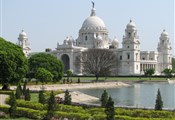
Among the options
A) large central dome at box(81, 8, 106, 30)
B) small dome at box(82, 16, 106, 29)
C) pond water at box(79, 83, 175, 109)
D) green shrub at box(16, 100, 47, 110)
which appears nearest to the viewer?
green shrub at box(16, 100, 47, 110)

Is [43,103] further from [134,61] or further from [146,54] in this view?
[146,54]

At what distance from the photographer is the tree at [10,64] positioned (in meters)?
31.2

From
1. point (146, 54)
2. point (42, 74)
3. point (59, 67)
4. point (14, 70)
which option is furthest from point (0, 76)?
point (146, 54)

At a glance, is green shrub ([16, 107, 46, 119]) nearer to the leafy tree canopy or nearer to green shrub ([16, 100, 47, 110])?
green shrub ([16, 100, 47, 110])

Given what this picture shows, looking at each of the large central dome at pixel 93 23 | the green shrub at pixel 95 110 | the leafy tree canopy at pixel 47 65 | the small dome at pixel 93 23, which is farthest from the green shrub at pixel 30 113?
the small dome at pixel 93 23

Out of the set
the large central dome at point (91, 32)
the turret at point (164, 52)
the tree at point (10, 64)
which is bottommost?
the tree at point (10, 64)

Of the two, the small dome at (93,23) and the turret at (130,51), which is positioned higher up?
the small dome at (93,23)

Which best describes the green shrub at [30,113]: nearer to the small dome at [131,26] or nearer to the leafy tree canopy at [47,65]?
the leafy tree canopy at [47,65]

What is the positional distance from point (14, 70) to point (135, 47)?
2622 inches

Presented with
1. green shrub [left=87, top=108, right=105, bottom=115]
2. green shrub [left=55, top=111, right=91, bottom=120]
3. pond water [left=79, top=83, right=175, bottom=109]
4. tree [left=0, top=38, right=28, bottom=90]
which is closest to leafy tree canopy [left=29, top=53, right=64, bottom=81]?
pond water [left=79, top=83, right=175, bottom=109]

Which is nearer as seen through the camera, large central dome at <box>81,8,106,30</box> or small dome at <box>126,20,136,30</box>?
small dome at <box>126,20,136,30</box>

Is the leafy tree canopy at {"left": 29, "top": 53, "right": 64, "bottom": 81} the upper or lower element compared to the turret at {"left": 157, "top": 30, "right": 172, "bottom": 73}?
lower

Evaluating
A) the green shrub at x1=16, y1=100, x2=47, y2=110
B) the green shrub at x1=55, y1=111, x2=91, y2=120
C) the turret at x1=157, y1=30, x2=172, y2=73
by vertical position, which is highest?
the turret at x1=157, y1=30, x2=172, y2=73

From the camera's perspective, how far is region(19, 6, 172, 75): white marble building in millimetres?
95475
